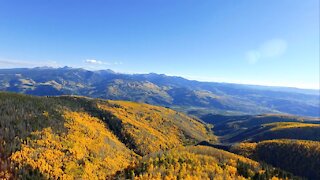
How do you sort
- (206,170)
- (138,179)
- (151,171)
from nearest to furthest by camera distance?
(138,179)
(151,171)
(206,170)

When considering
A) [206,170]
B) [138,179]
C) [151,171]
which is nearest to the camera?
[138,179]

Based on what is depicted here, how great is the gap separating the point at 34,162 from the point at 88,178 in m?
31.8

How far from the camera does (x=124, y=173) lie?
190 m

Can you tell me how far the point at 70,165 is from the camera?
648 feet

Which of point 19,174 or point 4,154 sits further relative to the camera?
point 4,154

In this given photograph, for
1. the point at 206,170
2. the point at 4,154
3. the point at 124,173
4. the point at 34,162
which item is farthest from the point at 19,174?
the point at 206,170

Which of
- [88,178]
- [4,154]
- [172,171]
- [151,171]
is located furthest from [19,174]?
[172,171]

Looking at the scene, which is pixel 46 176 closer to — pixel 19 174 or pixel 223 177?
pixel 19 174

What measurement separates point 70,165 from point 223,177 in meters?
91.3

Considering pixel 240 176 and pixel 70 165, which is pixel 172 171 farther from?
pixel 70 165

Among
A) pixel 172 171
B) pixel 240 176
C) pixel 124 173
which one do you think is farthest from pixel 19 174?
pixel 240 176

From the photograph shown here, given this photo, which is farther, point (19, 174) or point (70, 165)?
point (70, 165)

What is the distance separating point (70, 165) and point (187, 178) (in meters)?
72.2

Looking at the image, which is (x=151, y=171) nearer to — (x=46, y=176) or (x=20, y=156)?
(x=46, y=176)
